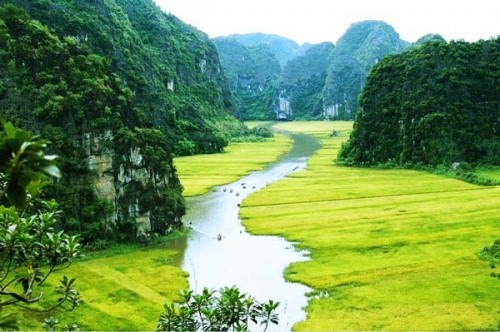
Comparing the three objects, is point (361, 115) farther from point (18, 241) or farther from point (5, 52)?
point (18, 241)

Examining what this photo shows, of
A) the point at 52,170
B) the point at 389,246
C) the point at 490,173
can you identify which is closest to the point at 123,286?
the point at 389,246

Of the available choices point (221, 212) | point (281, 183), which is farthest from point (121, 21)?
point (221, 212)

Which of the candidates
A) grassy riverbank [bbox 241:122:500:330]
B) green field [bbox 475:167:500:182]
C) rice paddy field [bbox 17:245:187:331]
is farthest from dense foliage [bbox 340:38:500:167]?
rice paddy field [bbox 17:245:187:331]

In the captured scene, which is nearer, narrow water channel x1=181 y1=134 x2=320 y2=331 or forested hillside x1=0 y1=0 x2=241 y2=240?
narrow water channel x1=181 y1=134 x2=320 y2=331

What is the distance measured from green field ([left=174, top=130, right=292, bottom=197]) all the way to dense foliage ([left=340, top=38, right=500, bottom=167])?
16443mm

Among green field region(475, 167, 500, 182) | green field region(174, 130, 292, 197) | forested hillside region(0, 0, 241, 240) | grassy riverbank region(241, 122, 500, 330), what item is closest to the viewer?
grassy riverbank region(241, 122, 500, 330)

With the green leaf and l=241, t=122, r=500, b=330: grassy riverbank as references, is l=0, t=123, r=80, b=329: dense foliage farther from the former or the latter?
l=241, t=122, r=500, b=330: grassy riverbank

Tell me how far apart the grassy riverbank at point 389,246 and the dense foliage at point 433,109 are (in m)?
14.3

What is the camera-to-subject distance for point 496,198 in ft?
165

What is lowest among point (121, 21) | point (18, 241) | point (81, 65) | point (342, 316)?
point (342, 316)

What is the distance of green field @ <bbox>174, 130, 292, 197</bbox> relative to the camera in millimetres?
67438

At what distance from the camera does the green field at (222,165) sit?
67438 mm

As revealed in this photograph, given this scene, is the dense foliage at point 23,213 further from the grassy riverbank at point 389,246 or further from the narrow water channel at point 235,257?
the grassy riverbank at point 389,246

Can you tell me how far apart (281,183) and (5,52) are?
121 ft
